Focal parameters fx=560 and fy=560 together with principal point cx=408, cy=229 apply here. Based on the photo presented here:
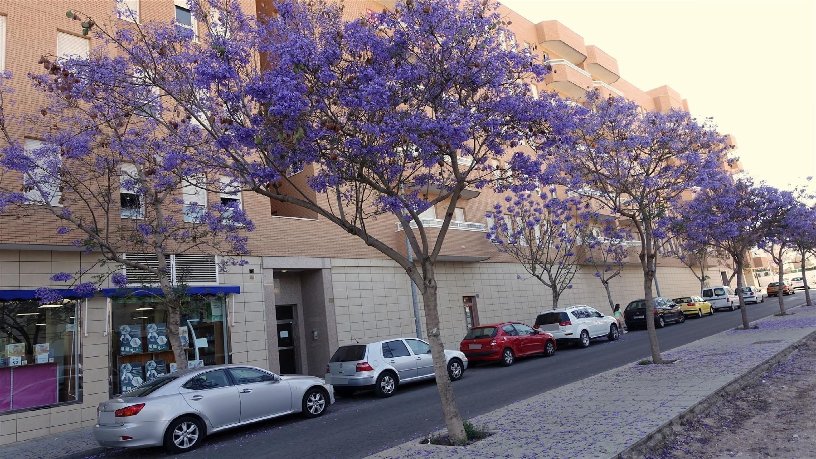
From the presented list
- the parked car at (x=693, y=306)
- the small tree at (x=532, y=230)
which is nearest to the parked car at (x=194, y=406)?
the small tree at (x=532, y=230)

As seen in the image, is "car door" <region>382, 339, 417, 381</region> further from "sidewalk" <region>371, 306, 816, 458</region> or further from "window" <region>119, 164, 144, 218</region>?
"window" <region>119, 164, 144, 218</region>

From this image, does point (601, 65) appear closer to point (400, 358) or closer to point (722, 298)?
point (722, 298)

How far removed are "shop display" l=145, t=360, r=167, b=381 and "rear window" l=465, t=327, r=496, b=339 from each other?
979 centimetres

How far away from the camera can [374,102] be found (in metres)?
8.16

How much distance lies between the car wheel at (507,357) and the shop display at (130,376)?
35.6 feet

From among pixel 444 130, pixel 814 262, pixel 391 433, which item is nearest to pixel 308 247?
pixel 391 433

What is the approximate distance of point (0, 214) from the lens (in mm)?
11930

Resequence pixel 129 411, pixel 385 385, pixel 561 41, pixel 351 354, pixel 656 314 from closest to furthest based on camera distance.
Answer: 1. pixel 129 411
2. pixel 385 385
3. pixel 351 354
4. pixel 656 314
5. pixel 561 41

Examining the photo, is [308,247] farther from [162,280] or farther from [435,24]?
[435,24]

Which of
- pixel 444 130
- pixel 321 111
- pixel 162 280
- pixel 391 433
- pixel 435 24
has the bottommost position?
pixel 391 433

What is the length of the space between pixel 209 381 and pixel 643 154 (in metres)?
12.0

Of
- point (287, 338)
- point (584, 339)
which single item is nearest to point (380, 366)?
point (287, 338)

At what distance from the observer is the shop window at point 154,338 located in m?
13.9

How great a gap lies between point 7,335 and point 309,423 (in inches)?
283
